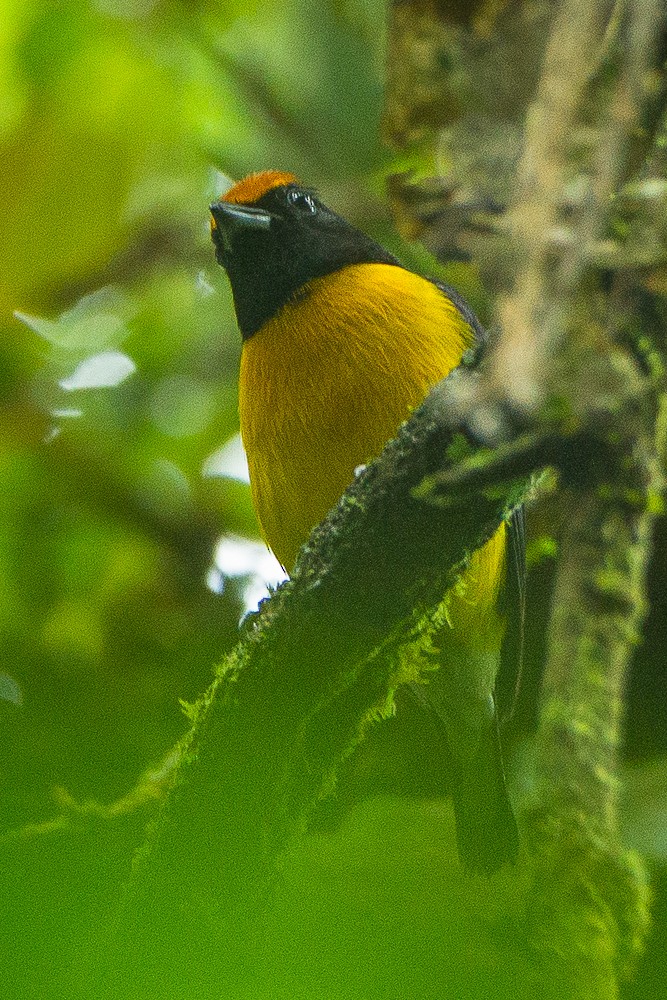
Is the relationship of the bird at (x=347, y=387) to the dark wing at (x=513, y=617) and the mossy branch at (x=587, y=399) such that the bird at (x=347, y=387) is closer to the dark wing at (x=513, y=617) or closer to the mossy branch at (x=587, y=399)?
the dark wing at (x=513, y=617)

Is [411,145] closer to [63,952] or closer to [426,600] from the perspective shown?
[426,600]

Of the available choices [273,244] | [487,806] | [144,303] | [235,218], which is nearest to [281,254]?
[273,244]

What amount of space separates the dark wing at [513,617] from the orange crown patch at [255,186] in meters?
1.10

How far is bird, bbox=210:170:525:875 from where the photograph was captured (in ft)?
8.09

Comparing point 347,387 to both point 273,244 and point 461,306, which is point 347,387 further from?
point 273,244

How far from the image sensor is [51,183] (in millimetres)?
2725

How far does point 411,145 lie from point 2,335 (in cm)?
130

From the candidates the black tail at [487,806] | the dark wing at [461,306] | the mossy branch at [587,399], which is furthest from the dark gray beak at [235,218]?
the mossy branch at [587,399]

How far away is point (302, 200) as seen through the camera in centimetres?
289

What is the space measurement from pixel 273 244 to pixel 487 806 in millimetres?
1512

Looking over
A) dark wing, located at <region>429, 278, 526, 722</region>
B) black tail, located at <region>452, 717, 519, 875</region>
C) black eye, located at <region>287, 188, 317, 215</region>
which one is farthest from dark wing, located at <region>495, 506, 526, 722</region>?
black eye, located at <region>287, 188, 317, 215</region>

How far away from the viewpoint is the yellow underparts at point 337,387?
2.46 meters

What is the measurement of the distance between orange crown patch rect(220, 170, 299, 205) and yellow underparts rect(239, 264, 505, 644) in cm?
35

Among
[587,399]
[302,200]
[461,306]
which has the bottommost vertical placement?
[587,399]
